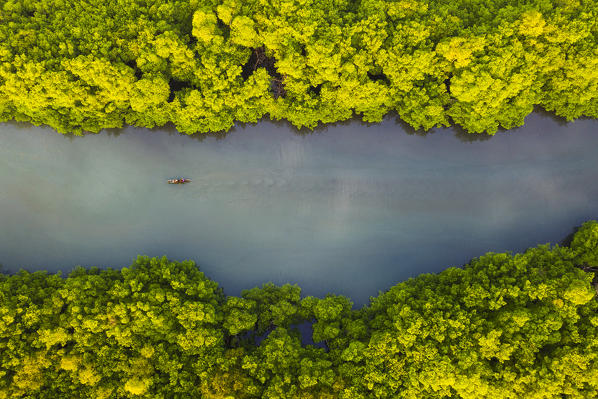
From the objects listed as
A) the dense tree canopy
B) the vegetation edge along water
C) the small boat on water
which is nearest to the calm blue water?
the small boat on water

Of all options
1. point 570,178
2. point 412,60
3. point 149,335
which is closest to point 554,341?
point 570,178

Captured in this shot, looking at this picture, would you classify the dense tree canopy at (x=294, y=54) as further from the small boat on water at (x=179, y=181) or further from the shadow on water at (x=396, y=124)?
the small boat on water at (x=179, y=181)

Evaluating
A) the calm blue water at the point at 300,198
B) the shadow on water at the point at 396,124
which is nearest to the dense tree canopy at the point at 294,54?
the shadow on water at the point at 396,124

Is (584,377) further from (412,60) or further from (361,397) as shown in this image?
(412,60)

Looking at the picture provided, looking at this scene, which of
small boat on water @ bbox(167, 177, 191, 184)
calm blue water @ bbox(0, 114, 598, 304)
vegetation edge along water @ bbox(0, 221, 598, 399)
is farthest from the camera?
calm blue water @ bbox(0, 114, 598, 304)

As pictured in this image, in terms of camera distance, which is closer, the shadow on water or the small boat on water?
the small boat on water

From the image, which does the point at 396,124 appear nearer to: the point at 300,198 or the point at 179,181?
the point at 300,198

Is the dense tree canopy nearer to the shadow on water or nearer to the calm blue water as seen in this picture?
the shadow on water
